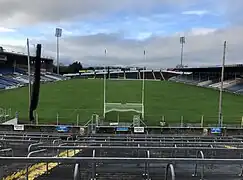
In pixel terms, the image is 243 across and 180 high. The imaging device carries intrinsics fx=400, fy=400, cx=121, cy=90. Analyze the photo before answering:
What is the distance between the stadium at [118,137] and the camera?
6.43 meters

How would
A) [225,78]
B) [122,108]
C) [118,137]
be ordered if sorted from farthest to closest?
1. [225,78]
2. [122,108]
3. [118,137]

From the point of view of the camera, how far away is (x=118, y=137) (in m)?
14.1

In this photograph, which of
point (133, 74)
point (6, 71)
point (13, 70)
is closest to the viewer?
point (6, 71)

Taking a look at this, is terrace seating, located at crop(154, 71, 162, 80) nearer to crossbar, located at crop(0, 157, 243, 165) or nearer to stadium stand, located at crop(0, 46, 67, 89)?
stadium stand, located at crop(0, 46, 67, 89)

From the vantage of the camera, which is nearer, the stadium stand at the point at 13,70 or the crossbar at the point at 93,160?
the crossbar at the point at 93,160

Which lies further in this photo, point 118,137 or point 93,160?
point 118,137

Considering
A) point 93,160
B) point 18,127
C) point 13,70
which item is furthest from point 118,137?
point 13,70

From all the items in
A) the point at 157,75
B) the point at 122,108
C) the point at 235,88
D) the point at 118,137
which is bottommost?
the point at 122,108

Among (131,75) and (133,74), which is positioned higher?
(133,74)

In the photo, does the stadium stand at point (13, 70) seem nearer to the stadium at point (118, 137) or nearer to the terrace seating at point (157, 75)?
the stadium at point (118, 137)

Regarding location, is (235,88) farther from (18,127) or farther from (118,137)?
(118,137)

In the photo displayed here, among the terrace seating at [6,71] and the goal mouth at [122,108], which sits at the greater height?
the terrace seating at [6,71]

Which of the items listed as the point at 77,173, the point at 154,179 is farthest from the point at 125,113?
the point at 77,173

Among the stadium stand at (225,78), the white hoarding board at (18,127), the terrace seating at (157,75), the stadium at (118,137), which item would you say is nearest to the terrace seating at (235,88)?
the stadium stand at (225,78)
